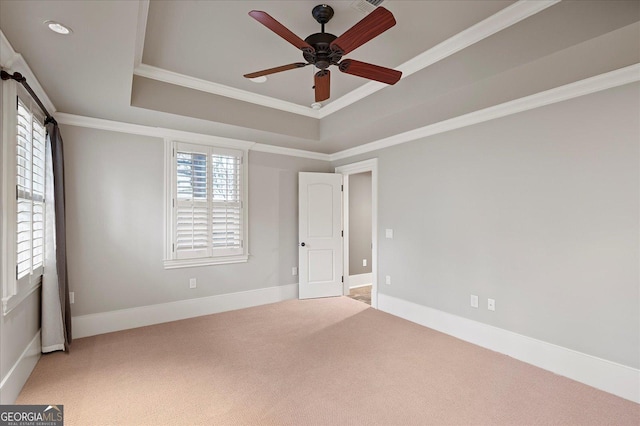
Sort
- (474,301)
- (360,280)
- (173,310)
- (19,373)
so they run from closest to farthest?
(19,373)
(474,301)
(173,310)
(360,280)

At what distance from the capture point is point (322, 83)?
256cm

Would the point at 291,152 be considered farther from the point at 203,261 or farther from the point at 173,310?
the point at 173,310

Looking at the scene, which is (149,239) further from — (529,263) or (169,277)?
(529,263)

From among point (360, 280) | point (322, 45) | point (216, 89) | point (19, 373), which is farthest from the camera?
point (360, 280)

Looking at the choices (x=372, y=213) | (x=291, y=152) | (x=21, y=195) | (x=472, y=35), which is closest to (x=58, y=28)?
(x=21, y=195)

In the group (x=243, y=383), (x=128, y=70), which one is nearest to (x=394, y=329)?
(x=243, y=383)

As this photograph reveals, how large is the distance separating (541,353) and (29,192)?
4.77m

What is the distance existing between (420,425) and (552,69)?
2790mm

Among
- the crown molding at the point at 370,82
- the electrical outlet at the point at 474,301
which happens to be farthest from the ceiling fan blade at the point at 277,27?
the electrical outlet at the point at 474,301

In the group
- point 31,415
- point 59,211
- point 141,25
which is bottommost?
point 31,415

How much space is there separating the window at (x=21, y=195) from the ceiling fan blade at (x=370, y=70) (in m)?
2.38

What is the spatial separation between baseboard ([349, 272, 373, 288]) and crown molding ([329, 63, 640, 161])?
112 inches

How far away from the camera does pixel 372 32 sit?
1.92 metres

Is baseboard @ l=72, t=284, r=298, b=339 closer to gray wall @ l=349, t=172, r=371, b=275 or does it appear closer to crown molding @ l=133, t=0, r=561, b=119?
gray wall @ l=349, t=172, r=371, b=275
